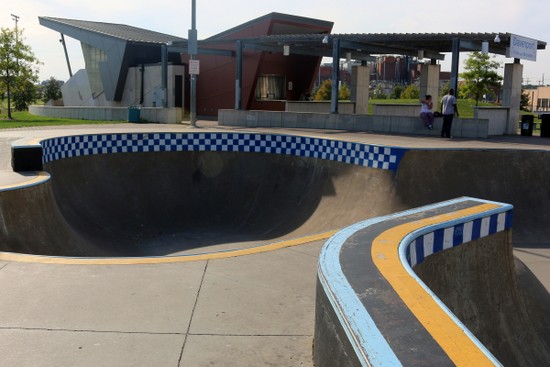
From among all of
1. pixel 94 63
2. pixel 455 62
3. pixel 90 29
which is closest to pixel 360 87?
pixel 455 62

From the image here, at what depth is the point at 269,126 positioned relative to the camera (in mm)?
22938

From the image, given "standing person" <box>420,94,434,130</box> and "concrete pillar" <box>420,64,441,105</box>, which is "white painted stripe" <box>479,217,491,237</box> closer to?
"standing person" <box>420,94,434,130</box>

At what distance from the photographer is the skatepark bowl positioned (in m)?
2.97

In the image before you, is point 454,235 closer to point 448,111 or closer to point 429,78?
point 448,111

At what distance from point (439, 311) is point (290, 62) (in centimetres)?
3041

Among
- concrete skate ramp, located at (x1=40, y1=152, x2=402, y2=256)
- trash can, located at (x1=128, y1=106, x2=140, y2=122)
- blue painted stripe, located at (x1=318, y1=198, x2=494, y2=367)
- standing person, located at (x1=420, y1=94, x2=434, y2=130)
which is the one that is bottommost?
concrete skate ramp, located at (x1=40, y1=152, x2=402, y2=256)

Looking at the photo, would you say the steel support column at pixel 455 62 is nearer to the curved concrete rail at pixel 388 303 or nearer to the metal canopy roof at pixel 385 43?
the metal canopy roof at pixel 385 43

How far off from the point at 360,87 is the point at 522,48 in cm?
965

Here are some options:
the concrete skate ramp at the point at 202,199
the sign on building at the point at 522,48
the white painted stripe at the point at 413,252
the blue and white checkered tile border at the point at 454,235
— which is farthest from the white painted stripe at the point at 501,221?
the sign on building at the point at 522,48

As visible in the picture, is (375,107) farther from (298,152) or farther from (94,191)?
(94,191)

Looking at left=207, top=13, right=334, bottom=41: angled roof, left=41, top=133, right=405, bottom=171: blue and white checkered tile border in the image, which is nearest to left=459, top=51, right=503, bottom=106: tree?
left=207, top=13, right=334, bottom=41: angled roof

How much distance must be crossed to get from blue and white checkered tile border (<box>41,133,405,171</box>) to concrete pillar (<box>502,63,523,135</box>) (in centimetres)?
1011

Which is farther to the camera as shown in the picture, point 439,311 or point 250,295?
point 250,295

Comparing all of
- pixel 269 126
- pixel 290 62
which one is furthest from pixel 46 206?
pixel 290 62
